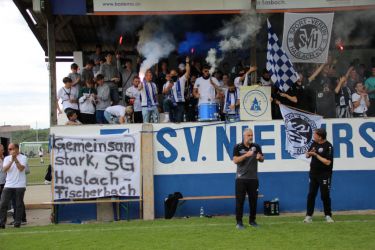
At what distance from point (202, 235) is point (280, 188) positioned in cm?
379

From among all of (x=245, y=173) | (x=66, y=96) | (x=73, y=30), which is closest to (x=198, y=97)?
(x=66, y=96)

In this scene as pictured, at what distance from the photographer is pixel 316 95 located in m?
13.9

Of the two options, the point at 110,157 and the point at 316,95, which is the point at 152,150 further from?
the point at 316,95

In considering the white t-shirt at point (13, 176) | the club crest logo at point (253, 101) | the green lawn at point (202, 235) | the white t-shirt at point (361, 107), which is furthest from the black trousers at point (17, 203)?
the white t-shirt at point (361, 107)

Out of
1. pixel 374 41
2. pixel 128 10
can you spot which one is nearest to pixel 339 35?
pixel 374 41

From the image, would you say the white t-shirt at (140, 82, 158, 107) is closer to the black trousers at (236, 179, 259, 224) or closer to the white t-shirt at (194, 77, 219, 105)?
the white t-shirt at (194, 77, 219, 105)

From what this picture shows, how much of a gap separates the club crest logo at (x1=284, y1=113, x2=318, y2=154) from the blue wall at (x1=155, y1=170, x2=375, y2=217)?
2.06ft

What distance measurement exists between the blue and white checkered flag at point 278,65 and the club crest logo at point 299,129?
30.5 inches

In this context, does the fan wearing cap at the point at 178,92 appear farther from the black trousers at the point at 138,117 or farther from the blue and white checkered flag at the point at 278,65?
the blue and white checkered flag at the point at 278,65

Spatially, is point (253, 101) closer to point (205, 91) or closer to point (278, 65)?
point (278, 65)

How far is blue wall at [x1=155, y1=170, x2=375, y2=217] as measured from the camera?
42.5ft

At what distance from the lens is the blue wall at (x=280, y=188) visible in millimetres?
12945

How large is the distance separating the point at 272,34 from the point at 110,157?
458cm

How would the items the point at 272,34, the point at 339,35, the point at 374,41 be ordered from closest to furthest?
the point at 272,34, the point at 339,35, the point at 374,41
